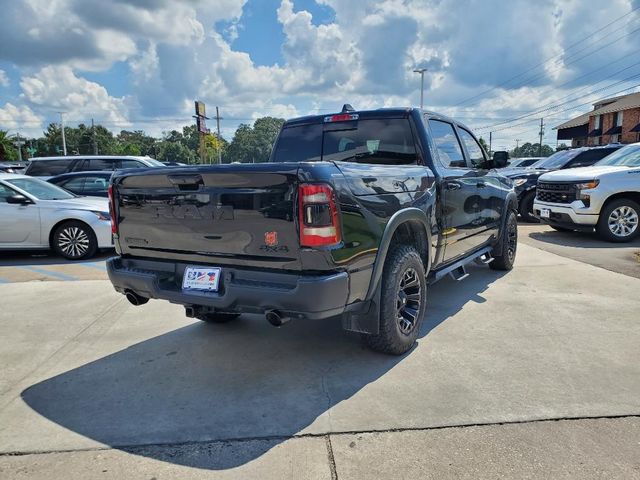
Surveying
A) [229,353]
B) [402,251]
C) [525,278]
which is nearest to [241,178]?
[402,251]

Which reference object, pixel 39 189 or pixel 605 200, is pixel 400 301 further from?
pixel 39 189

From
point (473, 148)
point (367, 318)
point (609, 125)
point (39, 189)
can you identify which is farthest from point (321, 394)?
point (609, 125)

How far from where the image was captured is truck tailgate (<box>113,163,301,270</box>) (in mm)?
2850

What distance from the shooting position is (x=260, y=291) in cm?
288

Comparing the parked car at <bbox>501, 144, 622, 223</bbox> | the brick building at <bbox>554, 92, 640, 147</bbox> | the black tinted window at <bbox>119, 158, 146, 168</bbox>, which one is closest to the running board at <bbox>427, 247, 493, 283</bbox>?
the parked car at <bbox>501, 144, 622, 223</bbox>

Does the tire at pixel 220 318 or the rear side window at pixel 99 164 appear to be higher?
the rear side window at pixel 99 164

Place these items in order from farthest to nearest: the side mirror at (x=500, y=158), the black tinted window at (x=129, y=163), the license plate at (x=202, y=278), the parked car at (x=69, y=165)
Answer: the parked car at (x=69, y=165)
the black tinted window at (x=129, y=163)
the side mirror at (x=500, y=158)
the license plate at (x=202, y=278)

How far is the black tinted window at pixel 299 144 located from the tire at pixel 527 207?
27.5 feet

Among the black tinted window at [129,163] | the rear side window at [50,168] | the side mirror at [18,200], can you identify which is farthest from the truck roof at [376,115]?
the rear side window at [50,168]

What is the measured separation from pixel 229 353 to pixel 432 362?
5.22 feet

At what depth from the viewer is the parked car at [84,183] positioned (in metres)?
10.6

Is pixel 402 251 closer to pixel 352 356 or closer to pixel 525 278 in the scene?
pixel 352 356

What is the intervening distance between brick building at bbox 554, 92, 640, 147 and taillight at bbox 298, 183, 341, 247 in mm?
42867

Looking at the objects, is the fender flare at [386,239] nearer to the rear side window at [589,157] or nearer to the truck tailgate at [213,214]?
the truck tailgate at [213,214]
